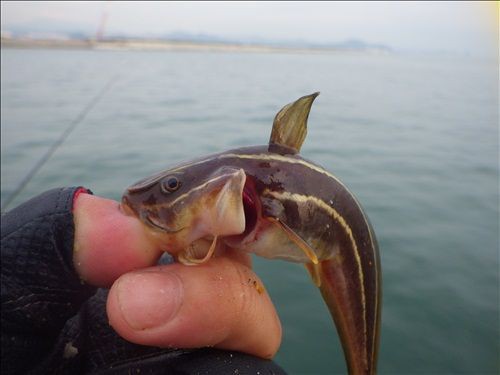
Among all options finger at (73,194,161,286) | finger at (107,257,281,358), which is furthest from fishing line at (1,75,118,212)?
finger at (107,257,281,358)

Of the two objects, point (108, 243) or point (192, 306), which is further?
point (108, 243)

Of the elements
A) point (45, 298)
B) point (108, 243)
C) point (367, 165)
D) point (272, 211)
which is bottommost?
point (367, 165)

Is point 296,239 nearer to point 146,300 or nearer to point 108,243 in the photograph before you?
point 146,300

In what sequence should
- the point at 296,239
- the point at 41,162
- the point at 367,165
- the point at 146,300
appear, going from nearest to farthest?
the point at 146,300 → the point at 296,239 → the point at 41,162 → the point at 367,165

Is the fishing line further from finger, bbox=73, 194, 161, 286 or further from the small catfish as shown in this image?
the small catfish

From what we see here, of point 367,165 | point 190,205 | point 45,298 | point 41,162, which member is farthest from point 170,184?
point 367,165

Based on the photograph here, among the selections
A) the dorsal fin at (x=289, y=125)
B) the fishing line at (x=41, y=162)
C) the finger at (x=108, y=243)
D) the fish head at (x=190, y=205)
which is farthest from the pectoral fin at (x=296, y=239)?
the fishing line at (x=41, y=162)
